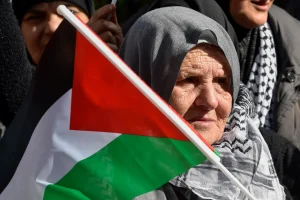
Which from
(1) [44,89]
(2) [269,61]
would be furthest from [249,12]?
(1) [44,89]

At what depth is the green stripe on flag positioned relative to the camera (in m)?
2.45

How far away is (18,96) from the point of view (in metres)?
3.16

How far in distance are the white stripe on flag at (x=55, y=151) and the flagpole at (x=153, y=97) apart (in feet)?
0.61

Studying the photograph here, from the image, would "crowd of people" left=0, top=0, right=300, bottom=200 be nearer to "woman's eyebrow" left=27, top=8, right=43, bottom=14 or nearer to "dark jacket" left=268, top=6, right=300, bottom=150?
"dark jacket" left=268, top=6, right=300, bottom=150

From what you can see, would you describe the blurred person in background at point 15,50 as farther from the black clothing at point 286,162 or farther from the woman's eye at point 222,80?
the black clothing at point 286,162

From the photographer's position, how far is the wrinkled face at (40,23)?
4172 mm

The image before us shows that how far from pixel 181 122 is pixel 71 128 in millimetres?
332

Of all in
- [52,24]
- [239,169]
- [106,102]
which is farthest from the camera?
[52,24]

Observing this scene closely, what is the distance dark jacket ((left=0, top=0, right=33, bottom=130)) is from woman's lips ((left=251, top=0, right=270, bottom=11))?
1512mm

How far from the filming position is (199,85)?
290 cm

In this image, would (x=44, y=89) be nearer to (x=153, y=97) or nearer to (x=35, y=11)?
(x=153, y=97)

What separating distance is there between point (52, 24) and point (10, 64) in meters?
1.08

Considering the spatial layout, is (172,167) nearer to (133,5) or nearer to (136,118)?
(136,118)

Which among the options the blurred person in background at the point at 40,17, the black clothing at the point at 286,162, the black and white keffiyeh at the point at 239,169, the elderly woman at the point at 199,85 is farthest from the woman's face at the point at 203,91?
the blurred person in background at the point at 40,17
